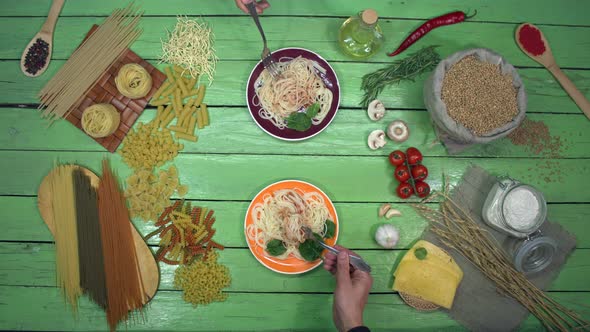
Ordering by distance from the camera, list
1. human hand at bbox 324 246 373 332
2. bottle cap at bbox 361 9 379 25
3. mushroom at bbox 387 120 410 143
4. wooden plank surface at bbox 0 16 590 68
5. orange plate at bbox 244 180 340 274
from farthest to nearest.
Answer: wooden plank surface at bbox 0 16 590 68, mushroom at bbox 387 120 410 143, orange plate at bbox 244 180 340 274, bottle cap at bbox 361 9 379 25, human hand at bbox 324 246 373 332

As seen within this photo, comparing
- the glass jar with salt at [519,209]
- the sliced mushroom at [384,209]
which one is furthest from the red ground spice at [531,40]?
the sliced mushroom at [384,209]

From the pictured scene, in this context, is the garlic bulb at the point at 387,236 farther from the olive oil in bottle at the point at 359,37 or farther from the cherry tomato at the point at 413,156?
the olive oil in bottle at the point at 359,37

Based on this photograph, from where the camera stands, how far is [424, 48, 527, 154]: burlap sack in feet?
6.76

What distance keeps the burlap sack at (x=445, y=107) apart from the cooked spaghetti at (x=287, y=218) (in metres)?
0.81

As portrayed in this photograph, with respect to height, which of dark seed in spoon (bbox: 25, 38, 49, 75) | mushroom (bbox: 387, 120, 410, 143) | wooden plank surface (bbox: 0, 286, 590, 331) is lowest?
wooden plank surface (bbox: 0, 286, 590, 331)

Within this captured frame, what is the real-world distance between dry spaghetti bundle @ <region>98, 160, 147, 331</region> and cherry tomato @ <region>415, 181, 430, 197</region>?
1715mm

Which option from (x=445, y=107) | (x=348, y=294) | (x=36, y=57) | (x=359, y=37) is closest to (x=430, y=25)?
(x=359, y=37)

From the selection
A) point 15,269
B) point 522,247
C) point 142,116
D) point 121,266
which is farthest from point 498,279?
point 15,269

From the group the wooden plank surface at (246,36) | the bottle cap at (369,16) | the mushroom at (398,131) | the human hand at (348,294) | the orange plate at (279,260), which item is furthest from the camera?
the wooden plank surface at (246,36)

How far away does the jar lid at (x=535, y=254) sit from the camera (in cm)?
213

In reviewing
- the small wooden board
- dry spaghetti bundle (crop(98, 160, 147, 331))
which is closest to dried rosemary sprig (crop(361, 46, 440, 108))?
the small wooden board

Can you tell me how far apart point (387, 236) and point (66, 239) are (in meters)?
1.90

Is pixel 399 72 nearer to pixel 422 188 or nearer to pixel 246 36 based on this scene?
pixel 422 188

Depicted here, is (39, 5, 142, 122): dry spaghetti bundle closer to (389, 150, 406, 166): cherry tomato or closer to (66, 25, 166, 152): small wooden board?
(66, 25, 166, 152): small wooden board
